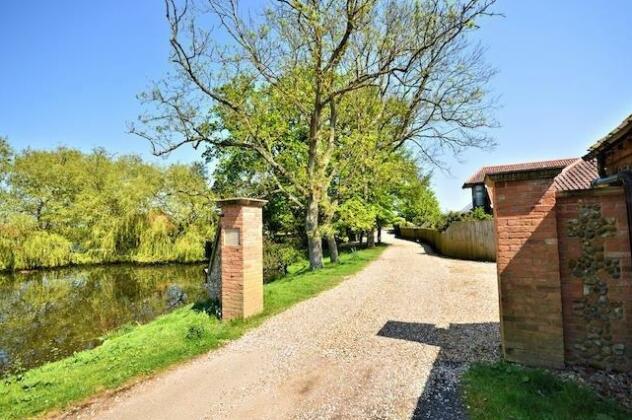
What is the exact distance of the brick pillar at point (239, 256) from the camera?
7.52 m

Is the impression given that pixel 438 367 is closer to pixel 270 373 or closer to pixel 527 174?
pixel 270 373

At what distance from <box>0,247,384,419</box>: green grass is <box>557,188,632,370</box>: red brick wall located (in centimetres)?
558

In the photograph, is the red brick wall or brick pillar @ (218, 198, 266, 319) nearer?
the red brick wall

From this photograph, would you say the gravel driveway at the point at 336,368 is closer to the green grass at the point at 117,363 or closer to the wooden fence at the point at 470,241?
the green grass at the point at 117,363

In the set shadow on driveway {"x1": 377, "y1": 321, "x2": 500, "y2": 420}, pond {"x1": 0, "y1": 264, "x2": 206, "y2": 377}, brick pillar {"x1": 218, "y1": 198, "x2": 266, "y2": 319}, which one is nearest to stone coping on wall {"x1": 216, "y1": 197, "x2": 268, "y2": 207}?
brick pillar {"x1": 218, "y1": 198, "x2": 266, "y2": 319}

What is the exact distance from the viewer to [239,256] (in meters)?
7.50

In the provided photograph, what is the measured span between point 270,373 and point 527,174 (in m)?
4.66

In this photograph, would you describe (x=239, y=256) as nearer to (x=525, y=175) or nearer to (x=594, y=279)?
(x=525, y=175)

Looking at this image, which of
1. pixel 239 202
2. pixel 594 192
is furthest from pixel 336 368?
pixel 594 192

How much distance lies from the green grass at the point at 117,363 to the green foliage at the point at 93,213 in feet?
48.6

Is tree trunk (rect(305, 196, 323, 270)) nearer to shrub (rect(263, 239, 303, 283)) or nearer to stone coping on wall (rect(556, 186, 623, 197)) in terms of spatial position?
shrub (rect(263, 239, 303, 283))

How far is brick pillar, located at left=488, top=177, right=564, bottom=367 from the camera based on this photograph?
15.8ft

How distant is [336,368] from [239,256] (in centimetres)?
338

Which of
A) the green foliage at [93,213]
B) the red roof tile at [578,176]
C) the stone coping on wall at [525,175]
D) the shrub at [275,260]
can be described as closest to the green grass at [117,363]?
the stone coping on wall at [525,175]
